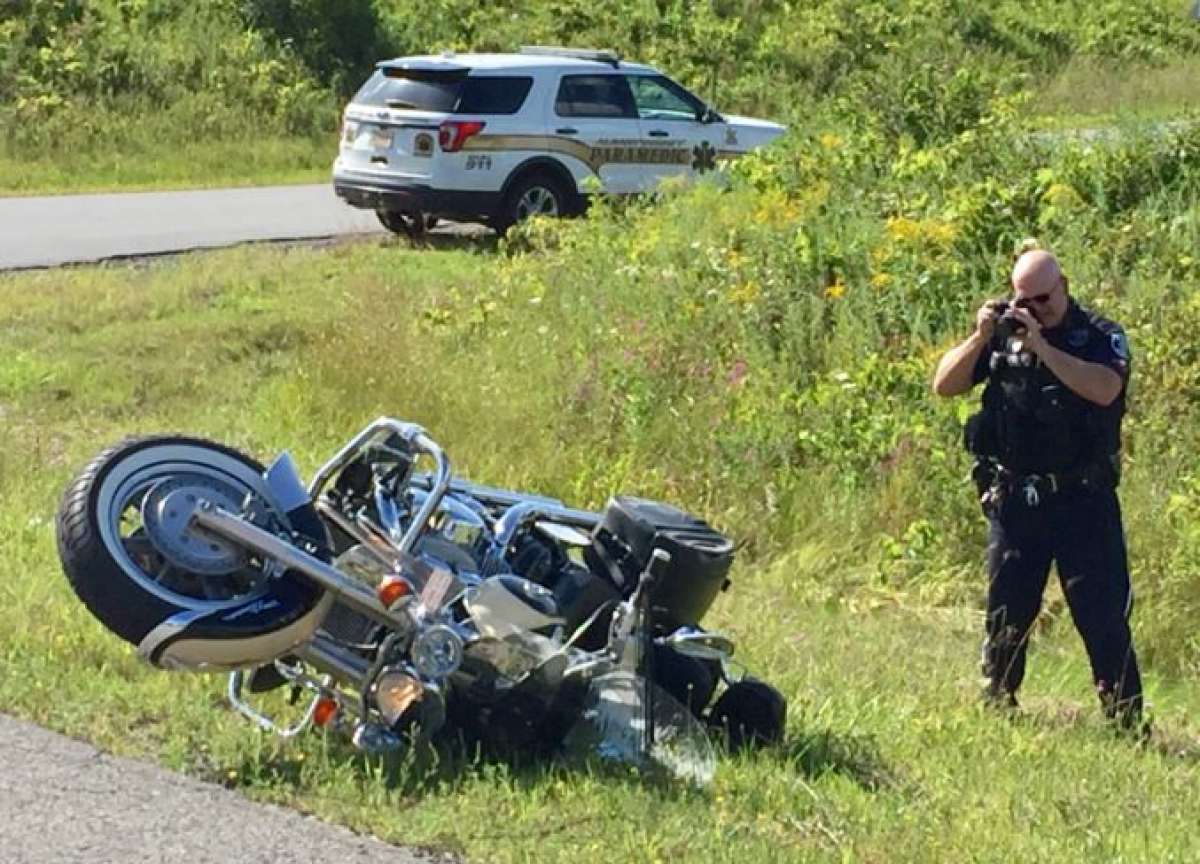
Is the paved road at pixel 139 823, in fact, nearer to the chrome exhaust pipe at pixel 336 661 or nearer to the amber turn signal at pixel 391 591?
the chrome exhaust pipe at pixel 336 661

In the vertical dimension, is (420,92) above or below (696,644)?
below

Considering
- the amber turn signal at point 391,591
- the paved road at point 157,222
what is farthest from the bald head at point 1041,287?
the paved road at point 157,222

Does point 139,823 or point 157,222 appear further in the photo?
point 157,222

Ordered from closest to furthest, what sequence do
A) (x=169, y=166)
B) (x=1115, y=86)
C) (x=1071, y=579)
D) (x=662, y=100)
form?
(x=1071, y=579) → (x=662, y=100) → (x=169, y=166) → (x=1115, y=86)

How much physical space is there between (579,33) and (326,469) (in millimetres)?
27715

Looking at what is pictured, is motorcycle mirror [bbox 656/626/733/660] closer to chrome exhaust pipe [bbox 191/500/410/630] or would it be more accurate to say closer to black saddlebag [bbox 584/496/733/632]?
black saddlebag [bbox 584/496/733/632]

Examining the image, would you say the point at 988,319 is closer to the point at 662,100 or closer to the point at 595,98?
the point at 595,98

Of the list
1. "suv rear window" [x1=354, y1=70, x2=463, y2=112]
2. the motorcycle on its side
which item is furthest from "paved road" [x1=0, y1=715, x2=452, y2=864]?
"suv rear window" [x1=354, y1=70, x2=463, y2=112]

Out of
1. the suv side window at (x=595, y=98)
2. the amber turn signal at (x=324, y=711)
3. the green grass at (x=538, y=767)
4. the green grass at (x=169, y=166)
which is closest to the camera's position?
the green grass at (x=538, y=767)

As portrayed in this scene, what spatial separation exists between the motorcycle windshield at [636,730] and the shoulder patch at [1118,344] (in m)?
1.95

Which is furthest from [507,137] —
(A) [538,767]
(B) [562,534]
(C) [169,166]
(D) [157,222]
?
(A) [538,767]

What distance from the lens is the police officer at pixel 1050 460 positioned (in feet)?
21.8

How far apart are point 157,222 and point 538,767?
587 inches

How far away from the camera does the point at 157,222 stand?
19766mm
